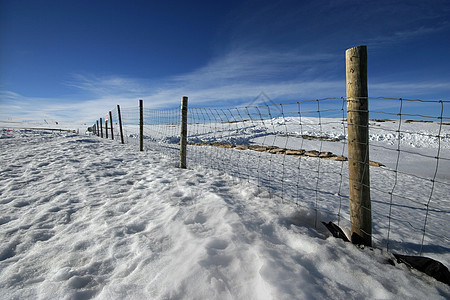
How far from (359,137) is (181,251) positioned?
216 cm

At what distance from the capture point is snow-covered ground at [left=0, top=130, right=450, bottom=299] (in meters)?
1.65

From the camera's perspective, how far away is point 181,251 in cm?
205

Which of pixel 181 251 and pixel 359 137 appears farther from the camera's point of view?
pixel 359 137

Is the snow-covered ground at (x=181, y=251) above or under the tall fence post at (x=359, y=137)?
under

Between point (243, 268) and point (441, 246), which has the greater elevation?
point (243, 268)

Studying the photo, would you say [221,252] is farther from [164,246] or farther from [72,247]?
[72,247]

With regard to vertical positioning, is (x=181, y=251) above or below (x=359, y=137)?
below

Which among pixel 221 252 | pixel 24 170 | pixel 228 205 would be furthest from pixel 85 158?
pixel 221 252

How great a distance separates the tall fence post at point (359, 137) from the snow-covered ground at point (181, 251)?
0.32m

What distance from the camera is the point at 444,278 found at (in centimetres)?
183

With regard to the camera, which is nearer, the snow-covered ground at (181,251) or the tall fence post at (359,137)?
the snow-covered ground at (181,251)

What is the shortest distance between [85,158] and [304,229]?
20.4 ft

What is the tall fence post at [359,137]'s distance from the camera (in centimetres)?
225

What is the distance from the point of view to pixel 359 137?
7.54 feet
